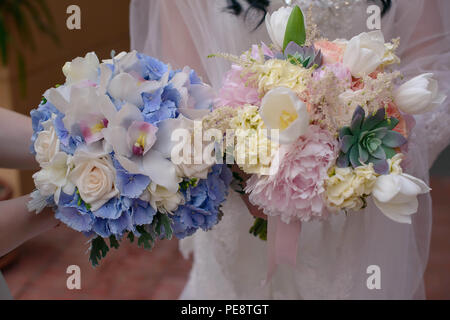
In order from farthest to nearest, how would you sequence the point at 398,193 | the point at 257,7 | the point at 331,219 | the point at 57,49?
the point at 57,49
the point at 331,219
the point at 257,7
the point at 398,193

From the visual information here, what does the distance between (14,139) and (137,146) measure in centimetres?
42

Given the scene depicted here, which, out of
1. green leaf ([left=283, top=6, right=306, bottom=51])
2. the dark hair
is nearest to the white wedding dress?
the dark hair

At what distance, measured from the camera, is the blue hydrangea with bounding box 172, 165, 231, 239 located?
75cm

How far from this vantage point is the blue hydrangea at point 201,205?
2.46ft

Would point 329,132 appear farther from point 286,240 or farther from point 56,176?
point 56,176

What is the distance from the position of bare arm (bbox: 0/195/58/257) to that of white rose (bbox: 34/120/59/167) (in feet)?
0.62

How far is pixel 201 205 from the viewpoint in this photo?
0.76 metres

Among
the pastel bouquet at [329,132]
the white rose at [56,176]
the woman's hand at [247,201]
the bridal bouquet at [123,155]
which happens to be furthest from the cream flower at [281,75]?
the white rose at [56,176]

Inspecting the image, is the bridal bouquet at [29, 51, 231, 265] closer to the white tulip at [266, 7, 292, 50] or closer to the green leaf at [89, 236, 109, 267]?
the green leaf at [89, 236, 109, 267]

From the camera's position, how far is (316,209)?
0.68 m

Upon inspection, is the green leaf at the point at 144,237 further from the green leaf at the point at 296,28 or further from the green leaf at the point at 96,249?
the green leaf at the point at 296,28

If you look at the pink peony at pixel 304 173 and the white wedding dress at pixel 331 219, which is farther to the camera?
the white wedding dress at pixel 331 219

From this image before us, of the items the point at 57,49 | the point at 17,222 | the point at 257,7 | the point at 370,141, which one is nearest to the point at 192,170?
the point at 370,141
